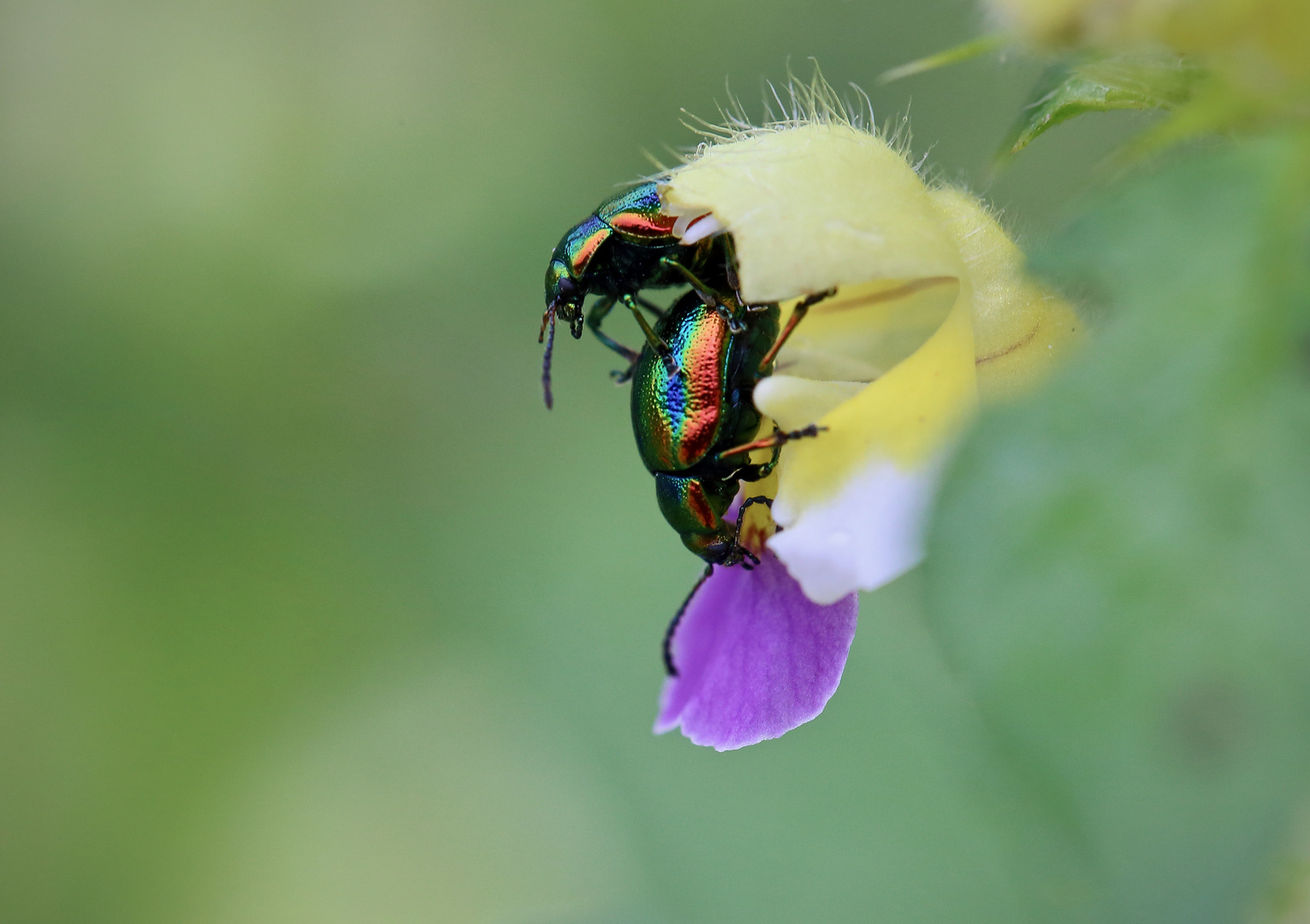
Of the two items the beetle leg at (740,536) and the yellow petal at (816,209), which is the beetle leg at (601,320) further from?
the yellow petal at (816,209)

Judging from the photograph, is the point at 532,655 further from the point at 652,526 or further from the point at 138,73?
the point at 138,73

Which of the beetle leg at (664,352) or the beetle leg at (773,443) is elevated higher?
the beetle leg at (664,352)

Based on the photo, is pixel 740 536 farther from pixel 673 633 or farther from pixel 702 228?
pixel 702 228

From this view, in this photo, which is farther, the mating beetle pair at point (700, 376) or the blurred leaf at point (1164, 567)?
the mating beetle pair at point (700, 376)

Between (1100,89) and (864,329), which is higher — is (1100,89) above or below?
above

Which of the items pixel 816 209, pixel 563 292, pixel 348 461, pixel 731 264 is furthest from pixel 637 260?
pixel 348 461

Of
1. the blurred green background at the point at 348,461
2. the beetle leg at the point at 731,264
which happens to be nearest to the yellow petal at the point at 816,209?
the beetle leg at the point at 731,264

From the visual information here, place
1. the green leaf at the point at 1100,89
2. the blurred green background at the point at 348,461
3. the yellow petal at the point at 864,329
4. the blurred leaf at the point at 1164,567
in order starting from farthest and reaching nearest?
1. the blurred green background at the point at 348,461
2. the yellow petal at the point at 864,329
3. the green leaf at the point at 1100,89
4. the blurred leaf at the point at 1164,567

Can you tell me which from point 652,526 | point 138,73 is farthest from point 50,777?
point 138,73
